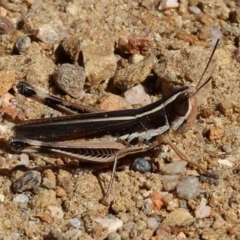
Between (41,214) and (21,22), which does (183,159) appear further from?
(21,22)

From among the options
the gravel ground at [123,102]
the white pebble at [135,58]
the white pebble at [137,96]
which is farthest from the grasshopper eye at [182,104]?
the white pebble at [135,58]

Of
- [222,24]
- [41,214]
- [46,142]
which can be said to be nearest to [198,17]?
[222,24]

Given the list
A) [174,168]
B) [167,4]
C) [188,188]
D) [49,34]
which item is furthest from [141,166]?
[167,4]

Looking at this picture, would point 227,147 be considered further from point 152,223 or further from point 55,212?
point 55,212

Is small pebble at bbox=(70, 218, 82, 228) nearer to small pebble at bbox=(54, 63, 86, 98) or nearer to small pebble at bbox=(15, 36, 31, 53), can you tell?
small pebble at bbox=(54, 63, 86, 98)

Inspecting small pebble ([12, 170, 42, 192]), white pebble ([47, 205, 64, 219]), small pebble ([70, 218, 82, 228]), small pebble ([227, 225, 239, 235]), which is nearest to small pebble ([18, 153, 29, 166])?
small pebble ([12, 170, 42, 192])
